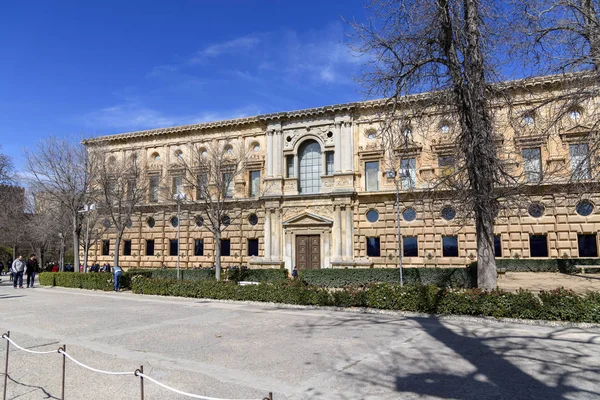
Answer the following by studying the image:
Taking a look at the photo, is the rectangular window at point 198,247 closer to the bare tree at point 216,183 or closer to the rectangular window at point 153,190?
the bare tree at point 216,183

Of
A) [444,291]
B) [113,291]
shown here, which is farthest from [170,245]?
[444,291]

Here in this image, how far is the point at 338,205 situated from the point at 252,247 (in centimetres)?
843

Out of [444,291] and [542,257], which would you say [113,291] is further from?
[542,257]

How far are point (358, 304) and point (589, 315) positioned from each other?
6.99 m

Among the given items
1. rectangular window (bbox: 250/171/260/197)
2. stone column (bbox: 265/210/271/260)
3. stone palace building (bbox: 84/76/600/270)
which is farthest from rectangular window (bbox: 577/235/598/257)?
rectangular window (bbox: 250/171/260/197)

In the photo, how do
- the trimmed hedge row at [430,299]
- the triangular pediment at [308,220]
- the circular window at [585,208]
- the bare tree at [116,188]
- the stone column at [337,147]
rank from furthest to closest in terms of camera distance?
1. the stone column at [337,147]
2. the triangular pediment at [308,220]
3. the bare tree at [116,188]
4. the circular window at [585,208]
5. the trimmed hedge row at [430,299]

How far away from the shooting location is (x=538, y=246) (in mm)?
27328

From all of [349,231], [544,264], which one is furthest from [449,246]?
[349,231]

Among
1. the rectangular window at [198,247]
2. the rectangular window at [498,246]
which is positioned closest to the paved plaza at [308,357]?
the rectangular window at [498,246]

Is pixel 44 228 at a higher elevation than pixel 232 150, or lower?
lower

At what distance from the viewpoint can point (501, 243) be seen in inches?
1102

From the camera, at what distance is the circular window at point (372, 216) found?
31.4 meters

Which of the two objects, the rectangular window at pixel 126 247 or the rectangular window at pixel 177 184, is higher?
the rectangular window at pixel 177 184

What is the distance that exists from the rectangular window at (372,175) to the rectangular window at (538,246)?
11079 mm
